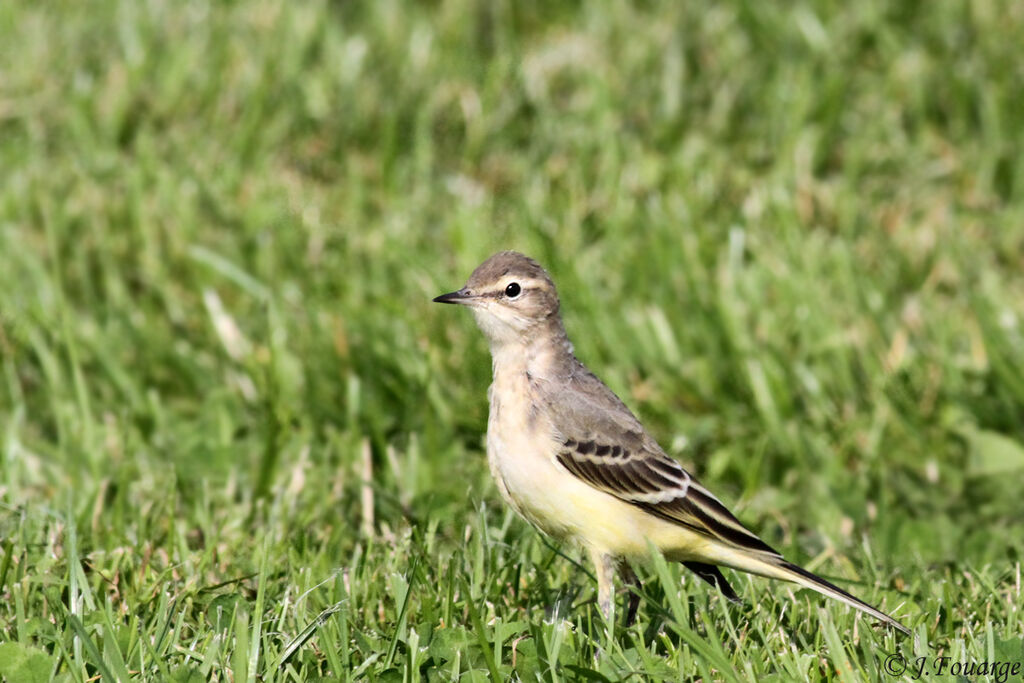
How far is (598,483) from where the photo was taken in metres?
4.87

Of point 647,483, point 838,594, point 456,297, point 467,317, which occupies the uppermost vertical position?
point 467,317

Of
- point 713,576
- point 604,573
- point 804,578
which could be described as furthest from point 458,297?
point 804,578

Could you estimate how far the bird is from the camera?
4.74 meters

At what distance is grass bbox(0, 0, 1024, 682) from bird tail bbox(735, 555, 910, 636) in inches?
5.0

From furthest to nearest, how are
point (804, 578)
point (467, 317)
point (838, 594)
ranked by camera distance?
point (467, 317) < point (804, 578) < point (838, 594)

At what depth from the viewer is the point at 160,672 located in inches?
159

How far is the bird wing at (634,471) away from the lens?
4.78 metres

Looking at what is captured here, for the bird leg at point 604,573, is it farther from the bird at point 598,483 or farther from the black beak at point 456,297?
the black beak at point 456,297

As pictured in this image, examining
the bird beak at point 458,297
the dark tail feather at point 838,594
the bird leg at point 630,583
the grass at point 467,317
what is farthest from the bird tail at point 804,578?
the bird beak at point 458,297

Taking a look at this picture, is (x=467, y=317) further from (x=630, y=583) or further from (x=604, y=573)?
(x=604, y=573)

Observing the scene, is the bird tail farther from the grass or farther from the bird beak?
the bird beak

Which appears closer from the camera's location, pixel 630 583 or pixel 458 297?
pixel 630 583

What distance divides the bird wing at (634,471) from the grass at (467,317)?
320 millimetres

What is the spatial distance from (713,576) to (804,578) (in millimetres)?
445
